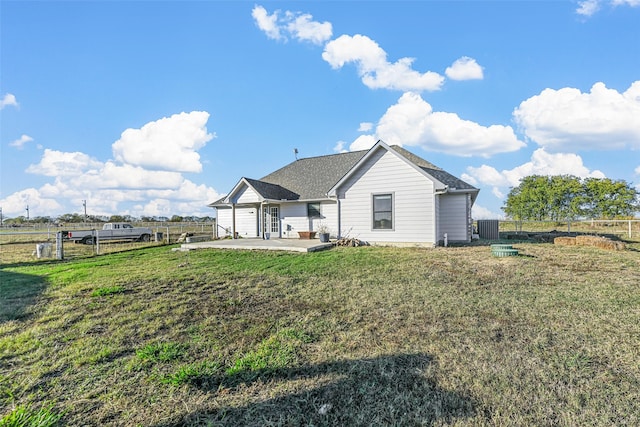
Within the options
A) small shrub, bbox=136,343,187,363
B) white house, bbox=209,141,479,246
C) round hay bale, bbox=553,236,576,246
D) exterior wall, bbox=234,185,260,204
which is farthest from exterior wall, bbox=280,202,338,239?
small shrub, bbox=136,343,187,363

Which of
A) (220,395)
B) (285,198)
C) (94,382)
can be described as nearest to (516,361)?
(220,395)

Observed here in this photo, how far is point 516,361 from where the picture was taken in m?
3.46

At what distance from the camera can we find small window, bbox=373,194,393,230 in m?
14.1

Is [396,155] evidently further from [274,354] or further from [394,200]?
[274,354]

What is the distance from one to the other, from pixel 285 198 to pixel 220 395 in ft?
49.8

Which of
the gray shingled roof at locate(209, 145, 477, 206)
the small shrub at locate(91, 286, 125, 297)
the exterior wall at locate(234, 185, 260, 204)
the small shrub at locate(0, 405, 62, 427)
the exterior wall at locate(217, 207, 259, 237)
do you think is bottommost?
the small shrub at locate(0, 405, 62, 427)

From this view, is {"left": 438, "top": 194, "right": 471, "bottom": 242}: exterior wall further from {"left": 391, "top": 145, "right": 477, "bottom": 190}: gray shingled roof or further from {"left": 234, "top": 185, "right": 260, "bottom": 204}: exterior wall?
{"left": 234, "top": 185, "right": 260, "bottom": 204}: exterior wall

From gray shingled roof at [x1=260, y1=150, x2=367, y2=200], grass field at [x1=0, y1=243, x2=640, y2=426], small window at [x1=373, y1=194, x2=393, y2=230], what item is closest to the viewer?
grass field at [x1=0, y1=243, x2=640, y2=426]

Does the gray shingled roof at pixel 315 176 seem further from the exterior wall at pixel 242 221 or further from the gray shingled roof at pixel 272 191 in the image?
the exterior wall at pixel 242 221

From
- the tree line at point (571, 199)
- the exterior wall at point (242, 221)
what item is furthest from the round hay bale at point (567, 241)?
the tree line at point (571, 199)

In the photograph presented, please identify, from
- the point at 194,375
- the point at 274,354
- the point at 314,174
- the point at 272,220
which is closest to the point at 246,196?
the point at 272,220

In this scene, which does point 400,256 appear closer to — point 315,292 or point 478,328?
point 315,292

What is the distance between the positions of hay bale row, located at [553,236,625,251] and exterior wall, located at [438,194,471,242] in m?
3.75

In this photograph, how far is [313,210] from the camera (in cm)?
1711
